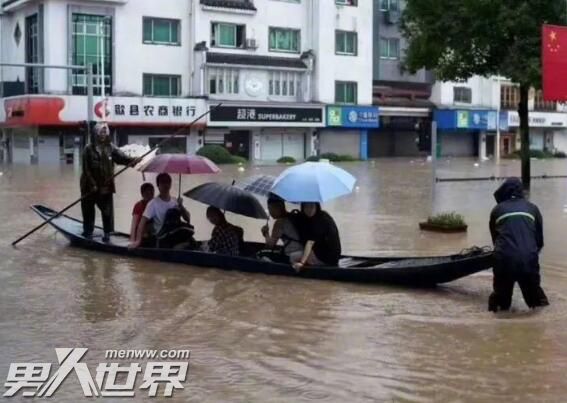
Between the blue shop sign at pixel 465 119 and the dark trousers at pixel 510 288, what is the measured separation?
53.1 m

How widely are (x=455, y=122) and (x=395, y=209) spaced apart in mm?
42966

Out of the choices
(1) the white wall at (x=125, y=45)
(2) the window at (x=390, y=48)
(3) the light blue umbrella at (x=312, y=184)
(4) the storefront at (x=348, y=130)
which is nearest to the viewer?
(3) the light blue umbrella at (x=312, y=184)

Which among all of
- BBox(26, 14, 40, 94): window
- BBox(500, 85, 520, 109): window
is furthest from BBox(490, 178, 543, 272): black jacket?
BBox(500, 85, 520, 109): window

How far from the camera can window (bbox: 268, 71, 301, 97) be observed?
178 feet

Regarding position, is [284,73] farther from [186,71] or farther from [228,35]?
[186,71]

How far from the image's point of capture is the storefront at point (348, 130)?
186 ft

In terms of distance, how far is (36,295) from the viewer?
9.73 m

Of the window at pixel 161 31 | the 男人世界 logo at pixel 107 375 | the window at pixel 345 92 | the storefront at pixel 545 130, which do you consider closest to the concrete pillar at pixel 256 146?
the window at pixel 345 92

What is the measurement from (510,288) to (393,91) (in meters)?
54.7

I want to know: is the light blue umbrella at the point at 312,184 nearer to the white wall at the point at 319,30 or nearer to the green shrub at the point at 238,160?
the green shrub at the point at 238,160

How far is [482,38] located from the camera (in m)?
23.3

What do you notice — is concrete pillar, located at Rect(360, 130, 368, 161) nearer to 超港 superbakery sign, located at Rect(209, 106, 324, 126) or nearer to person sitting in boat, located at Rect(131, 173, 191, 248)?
超港 superbakery sign, located at Rect(209, 106, 324, 126)

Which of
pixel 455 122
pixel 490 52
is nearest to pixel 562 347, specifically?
pixel 490 52

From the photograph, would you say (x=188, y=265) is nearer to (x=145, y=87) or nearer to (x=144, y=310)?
(x=144, y=310)
